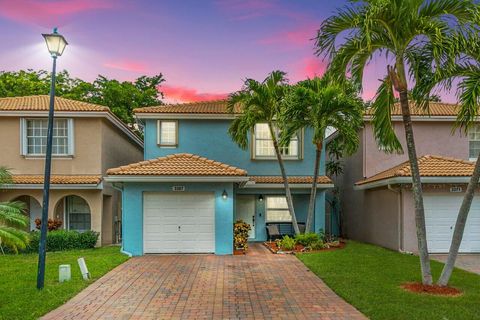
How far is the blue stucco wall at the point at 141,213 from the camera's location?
15.2 m

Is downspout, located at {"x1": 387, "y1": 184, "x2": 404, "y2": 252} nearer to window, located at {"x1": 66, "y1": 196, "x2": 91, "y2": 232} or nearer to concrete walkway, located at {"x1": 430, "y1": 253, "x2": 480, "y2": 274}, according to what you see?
concrete walkway, located at {"x1": 430, "y1": 253, "x2": 480, "y2": 274}

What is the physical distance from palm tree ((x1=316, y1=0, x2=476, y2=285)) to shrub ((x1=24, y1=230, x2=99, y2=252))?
41.3ft

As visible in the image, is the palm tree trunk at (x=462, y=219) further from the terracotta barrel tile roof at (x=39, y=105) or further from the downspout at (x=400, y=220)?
the terracotta barrel tile roof at (x=39, y=105)

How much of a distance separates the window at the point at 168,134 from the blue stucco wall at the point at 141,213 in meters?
4.73

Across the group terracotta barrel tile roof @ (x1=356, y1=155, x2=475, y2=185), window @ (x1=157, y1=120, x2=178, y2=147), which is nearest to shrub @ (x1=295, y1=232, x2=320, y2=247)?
terracotta barrel tile roof @ (x1=356, y1=155, x2=475, y2=185)

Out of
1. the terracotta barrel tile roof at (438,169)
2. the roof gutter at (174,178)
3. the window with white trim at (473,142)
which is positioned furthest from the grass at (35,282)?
the window with white trim at (473,142)

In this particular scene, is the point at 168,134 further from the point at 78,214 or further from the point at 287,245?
the point at 287,245

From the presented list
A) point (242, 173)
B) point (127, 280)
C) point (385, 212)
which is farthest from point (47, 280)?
point (385, 212)

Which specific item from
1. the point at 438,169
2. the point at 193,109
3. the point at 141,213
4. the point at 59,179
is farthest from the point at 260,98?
the point at 59,179

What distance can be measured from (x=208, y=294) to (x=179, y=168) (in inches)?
278

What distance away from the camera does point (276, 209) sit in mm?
19891

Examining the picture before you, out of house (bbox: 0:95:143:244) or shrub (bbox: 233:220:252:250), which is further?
house (bbox: 0:95:143:244)

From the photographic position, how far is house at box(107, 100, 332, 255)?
50.0 feet

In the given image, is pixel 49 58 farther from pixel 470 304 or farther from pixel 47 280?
pixel 470 304
